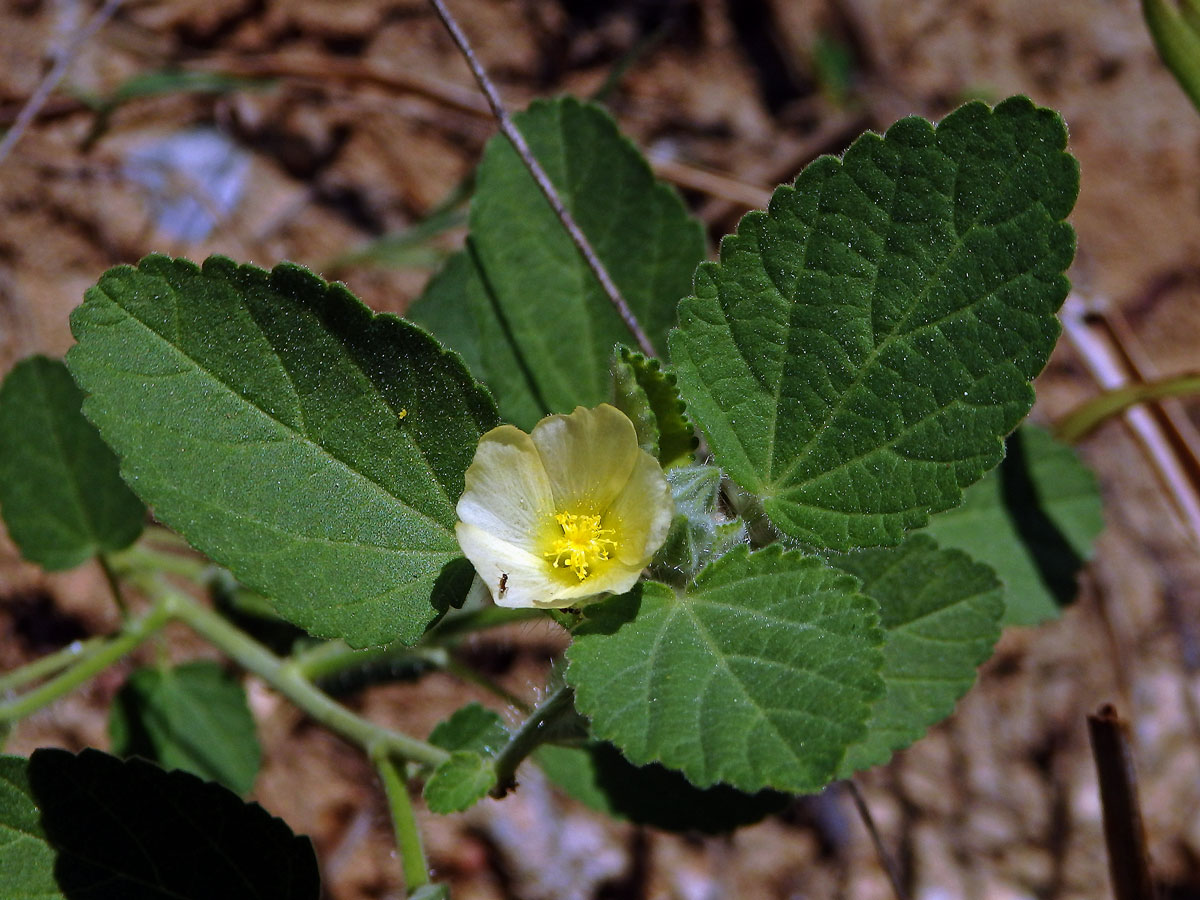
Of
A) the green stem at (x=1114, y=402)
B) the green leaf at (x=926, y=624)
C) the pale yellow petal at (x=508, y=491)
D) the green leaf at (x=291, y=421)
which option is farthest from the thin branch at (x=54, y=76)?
the green stem at (x=1114, y=402)

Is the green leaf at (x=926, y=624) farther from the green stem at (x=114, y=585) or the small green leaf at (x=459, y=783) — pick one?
the green stem at (x=114, y=585)

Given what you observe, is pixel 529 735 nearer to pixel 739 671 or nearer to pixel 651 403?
pixel 739 671

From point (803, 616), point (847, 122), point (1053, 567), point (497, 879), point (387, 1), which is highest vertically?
point (387, 1)

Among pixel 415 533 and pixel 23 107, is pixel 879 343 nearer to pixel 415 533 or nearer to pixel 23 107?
pixel 415 533

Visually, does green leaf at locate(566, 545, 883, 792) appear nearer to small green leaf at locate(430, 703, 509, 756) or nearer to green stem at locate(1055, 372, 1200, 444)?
small green leaf at locate(430, 703, 509, 756)

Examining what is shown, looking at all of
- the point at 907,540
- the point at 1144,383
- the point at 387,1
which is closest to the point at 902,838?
the point at 1144,383

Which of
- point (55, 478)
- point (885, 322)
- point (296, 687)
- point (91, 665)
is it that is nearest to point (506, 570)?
point (885, 322)

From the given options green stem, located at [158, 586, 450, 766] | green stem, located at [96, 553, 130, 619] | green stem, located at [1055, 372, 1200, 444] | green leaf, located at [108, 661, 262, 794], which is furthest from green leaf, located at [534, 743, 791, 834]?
green stem, located at [1055, 372, 1200, 444]
